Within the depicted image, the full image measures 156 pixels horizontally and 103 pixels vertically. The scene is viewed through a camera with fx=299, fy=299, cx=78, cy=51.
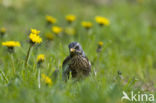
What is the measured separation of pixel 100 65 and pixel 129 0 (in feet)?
21.7

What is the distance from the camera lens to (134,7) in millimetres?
9836

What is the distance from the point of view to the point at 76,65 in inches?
151

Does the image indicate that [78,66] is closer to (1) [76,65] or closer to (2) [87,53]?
(1) [76,65]

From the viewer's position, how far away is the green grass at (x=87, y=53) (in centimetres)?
269

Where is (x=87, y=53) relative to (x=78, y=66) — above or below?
above

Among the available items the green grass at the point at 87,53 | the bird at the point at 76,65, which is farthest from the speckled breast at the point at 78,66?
the green grass at the point at 87,53

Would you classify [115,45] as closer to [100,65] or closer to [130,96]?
[100,65]

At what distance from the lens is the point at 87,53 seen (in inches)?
186

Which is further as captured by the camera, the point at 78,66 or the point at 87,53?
the point at 87,53

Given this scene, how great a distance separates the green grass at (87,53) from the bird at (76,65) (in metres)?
0.11

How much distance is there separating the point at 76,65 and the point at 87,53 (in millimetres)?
926

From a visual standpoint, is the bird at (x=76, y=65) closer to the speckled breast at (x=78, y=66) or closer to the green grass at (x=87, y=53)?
the speckled breast at (x=78, y=66)

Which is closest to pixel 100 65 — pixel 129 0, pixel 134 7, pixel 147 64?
pixel 147 64

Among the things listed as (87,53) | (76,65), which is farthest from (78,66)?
(87,53)
